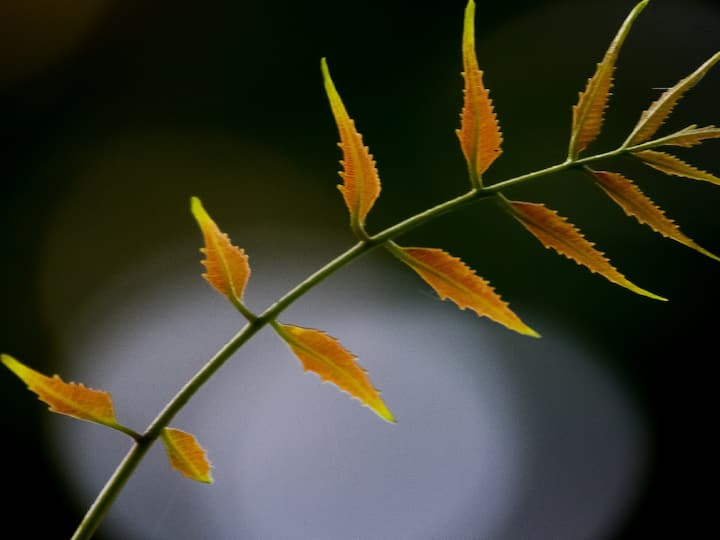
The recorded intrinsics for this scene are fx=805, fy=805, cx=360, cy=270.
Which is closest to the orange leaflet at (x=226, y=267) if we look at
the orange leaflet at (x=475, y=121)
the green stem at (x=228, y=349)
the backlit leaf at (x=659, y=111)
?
the green stem at (x=228, y=349)

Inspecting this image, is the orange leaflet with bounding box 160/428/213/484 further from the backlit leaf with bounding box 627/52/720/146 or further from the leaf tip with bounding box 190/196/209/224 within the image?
the backlit leaf with bounding box 627/52/720/146

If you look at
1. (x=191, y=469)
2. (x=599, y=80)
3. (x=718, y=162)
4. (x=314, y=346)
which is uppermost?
(x=718, y=162)

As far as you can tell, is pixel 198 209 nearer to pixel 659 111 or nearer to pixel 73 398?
pixel 73 398

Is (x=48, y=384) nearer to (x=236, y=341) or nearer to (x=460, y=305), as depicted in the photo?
(x=236, y=341)

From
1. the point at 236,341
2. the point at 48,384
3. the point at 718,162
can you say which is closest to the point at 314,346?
the point at 236,341

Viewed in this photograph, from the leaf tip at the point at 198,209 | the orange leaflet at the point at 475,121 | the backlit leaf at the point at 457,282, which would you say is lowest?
the leaf tip at the point at 198,209

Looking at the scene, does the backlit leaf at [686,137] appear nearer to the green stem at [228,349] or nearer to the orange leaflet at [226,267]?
the green stem at [228,349]

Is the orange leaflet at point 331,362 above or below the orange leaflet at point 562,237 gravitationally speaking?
below
